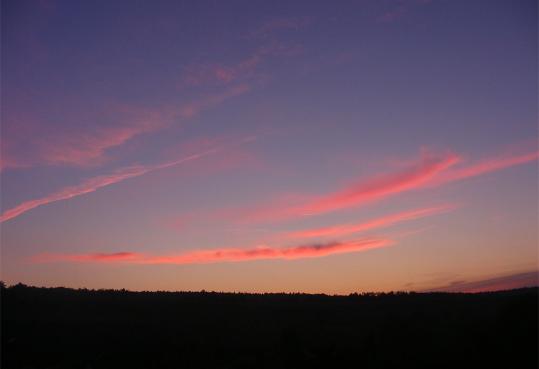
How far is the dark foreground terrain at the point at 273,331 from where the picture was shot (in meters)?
19.2

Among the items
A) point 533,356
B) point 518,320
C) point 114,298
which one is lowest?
point 533,356

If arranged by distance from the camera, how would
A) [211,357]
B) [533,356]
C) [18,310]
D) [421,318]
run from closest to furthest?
[533,356]
[211,357]
[421,318]
[18,310]

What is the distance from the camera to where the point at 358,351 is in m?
20.2

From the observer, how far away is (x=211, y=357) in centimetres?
2167

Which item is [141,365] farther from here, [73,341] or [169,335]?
[73,341]

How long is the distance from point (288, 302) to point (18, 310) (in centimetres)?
1742

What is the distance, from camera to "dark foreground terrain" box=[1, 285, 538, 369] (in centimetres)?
1923

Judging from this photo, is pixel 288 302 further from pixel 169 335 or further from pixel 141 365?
pixel 141 365

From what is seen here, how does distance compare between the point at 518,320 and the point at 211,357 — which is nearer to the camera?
the point at 518,320

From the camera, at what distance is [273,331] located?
2434 centimetres

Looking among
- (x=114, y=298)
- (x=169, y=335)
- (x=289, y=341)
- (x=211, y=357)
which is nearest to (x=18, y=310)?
(x=114, y=298)

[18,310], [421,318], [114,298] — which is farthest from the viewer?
[114,298]

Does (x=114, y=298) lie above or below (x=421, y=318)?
above

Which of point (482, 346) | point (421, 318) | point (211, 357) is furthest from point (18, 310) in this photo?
point (482, 346)
